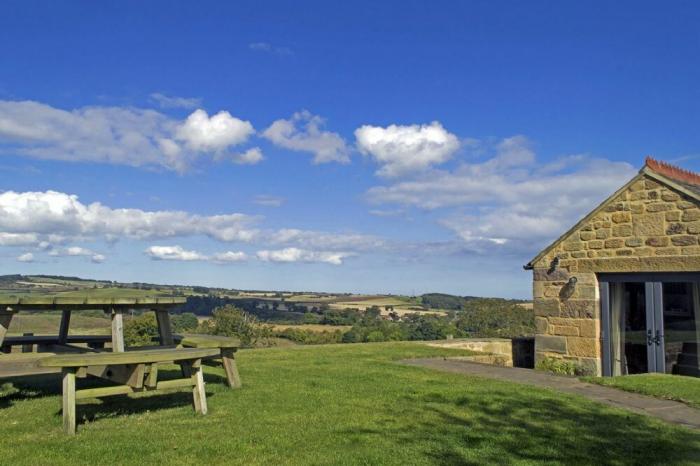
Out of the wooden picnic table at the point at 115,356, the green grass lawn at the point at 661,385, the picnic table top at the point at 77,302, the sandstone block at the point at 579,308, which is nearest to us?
the wooden picnic table at the point at 115,356

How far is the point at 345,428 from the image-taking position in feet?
17.9

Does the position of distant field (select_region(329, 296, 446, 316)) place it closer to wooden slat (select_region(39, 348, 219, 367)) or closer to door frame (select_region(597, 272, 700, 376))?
door frame (select_region(597, 272, 700, 376))

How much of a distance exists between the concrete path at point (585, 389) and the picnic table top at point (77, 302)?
5139mm

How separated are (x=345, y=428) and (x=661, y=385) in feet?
16.4

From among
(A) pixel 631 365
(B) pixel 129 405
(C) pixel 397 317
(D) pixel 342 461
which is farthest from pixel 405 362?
(C) pixel 397 317

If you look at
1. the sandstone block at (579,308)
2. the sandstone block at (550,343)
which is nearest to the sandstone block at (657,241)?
the sandstone block at (579,308)

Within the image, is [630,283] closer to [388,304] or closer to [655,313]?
[655,313]

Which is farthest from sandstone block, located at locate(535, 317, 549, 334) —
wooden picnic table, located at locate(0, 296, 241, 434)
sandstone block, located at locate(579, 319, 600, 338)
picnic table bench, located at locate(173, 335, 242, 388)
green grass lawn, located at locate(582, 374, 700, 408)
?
wooden picnic table, located at locate(0, 296, 241, 434)

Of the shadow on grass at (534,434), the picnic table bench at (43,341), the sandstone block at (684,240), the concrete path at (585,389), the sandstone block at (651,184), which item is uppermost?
the sandstone block at (651,184)

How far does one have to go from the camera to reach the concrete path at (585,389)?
637 centimetres

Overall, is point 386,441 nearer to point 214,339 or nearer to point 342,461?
point 342,461

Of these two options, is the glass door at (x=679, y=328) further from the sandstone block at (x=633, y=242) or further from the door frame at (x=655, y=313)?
the sandstone block at (x=633, y=242)

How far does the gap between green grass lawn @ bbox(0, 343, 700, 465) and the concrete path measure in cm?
39

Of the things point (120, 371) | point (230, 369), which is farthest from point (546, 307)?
point (120, 371)
